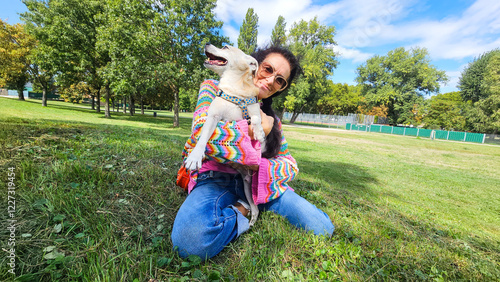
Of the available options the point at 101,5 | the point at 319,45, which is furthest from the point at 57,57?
the point at 319,45

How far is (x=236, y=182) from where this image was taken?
2.15 m

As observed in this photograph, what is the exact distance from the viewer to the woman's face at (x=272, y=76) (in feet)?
6.93

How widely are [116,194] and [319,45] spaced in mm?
37052

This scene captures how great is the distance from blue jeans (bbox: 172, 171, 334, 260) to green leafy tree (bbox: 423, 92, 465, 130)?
52562 mm

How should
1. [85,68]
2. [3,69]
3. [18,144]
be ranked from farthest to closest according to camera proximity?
[3,69] → [85,68] → [18,144]

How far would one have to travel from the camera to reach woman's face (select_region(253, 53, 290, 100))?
83.2 inches

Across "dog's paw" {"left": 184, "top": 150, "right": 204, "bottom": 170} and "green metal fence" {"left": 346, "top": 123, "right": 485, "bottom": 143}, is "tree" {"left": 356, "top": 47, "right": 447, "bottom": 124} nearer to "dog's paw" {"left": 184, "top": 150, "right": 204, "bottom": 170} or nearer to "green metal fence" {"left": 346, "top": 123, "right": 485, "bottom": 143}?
"green metal fence" {"left": 346, "top": 123, "right": 485, "bottom": 143}

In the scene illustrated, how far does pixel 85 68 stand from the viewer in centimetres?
1892

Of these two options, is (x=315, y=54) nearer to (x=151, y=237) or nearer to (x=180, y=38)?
(x=180, y=38)

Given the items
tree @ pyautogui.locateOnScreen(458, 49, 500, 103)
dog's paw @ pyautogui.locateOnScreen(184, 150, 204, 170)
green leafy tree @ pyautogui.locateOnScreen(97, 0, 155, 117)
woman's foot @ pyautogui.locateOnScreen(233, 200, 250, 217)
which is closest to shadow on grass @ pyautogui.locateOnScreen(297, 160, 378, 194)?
woman's foot @ pyautogui.locateOnScreen(233, 200, 250, 217)

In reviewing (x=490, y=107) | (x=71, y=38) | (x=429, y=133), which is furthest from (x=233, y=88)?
(x=490, y=107)

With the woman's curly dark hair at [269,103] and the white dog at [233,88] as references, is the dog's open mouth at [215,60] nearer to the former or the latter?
the white dog at [233,88]

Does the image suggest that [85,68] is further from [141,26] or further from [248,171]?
[248,171]

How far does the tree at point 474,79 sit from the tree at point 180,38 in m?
52.0
